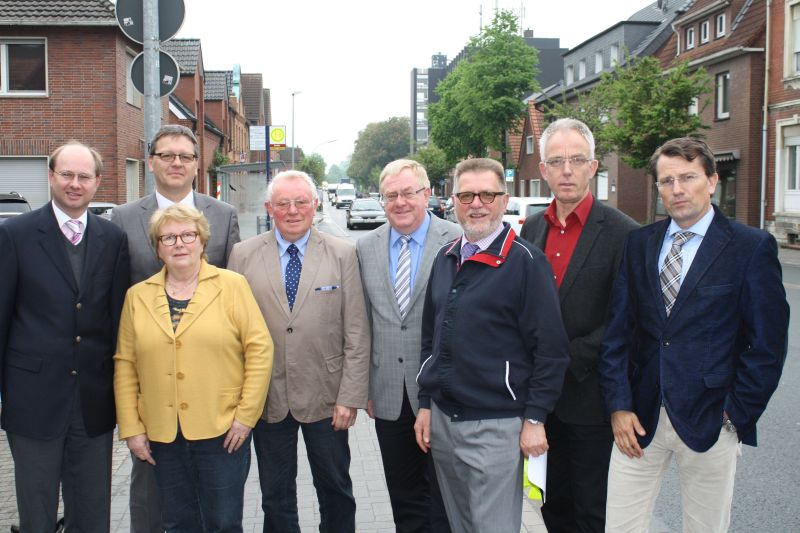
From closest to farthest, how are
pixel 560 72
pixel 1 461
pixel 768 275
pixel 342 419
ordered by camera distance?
pixel 768 275
pixel 342 419
pixel 1 461
pixel 560 72

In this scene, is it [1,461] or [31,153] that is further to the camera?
[31,153]

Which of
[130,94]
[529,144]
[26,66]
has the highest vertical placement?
[529,144]

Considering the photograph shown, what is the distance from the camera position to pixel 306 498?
4980 mm

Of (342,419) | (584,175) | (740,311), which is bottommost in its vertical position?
(342,419)

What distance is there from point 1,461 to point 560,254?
4.43 m

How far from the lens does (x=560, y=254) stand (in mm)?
3770

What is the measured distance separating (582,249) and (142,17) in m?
5.73

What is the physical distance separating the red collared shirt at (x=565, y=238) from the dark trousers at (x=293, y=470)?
144cm

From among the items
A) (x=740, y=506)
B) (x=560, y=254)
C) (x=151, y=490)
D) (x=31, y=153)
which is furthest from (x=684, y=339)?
(x=31, y=153)

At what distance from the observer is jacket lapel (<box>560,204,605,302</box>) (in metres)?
3.63

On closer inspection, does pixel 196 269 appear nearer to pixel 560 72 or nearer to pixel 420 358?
pixel 420 358

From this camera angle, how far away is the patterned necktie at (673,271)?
3293 mm

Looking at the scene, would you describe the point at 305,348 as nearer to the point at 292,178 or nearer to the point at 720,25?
the point at 292,178

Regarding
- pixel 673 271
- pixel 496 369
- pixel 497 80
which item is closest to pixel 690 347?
pixel 673 271
